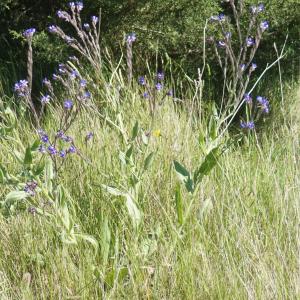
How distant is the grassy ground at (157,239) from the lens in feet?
7.73

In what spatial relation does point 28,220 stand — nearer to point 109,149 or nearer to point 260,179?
point 109,149

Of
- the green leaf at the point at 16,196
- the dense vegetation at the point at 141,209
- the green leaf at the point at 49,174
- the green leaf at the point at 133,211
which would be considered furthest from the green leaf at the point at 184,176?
the green leaf at the point at 16,196

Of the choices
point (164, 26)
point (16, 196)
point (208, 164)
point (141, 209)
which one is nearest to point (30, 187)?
point (16, 196)

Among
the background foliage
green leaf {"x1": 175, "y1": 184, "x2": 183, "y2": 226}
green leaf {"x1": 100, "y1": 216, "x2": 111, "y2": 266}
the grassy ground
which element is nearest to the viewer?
the grassy ground

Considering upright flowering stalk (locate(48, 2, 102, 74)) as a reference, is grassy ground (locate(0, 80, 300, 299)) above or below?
below

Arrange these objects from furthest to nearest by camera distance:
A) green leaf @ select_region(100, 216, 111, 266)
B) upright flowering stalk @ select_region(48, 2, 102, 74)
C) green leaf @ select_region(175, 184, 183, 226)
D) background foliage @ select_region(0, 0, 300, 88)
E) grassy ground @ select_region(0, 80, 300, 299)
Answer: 1. background foliage @ select_region(0, 0, 300, 88)
2. upright flowering stalk @ select_region(48, 2, 102, 74)
3. green leaf @ select_region(175, 184, 183, 226)
4. green leaf @ select_region(100, 216, 111, 266)
5. grassy ground @ select_region(0, 80, 300, 299)

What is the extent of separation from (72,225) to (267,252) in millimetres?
811

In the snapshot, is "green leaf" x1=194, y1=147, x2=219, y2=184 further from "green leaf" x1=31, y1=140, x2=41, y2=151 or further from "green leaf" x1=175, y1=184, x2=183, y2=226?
"green leaf" x1=31, y1=140, x2=41, y2=151

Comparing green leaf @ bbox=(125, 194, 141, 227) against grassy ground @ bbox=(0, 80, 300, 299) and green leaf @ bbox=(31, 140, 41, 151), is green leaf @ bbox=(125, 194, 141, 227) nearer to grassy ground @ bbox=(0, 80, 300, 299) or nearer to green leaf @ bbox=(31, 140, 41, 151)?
grassy ground @ bbox=(0, 80, 300, 299)

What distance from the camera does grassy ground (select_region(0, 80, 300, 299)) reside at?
7.73 feet

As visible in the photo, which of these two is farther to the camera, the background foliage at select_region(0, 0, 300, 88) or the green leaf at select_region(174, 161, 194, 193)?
the background foliage at select_region(0, 0, 300, 88)

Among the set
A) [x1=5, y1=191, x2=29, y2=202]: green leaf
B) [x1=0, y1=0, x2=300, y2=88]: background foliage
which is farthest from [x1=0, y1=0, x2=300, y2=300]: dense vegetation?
[x1=0, y1=0, x2=300, y2=88]: background foliage

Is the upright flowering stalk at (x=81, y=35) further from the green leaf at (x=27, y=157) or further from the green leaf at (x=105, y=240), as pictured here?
the green leaf at (x=105, y=240)

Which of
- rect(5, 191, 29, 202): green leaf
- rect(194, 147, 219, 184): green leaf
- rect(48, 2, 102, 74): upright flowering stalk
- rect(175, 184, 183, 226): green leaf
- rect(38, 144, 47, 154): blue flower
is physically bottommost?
rect(175, 184, 183, 226): green leaf
